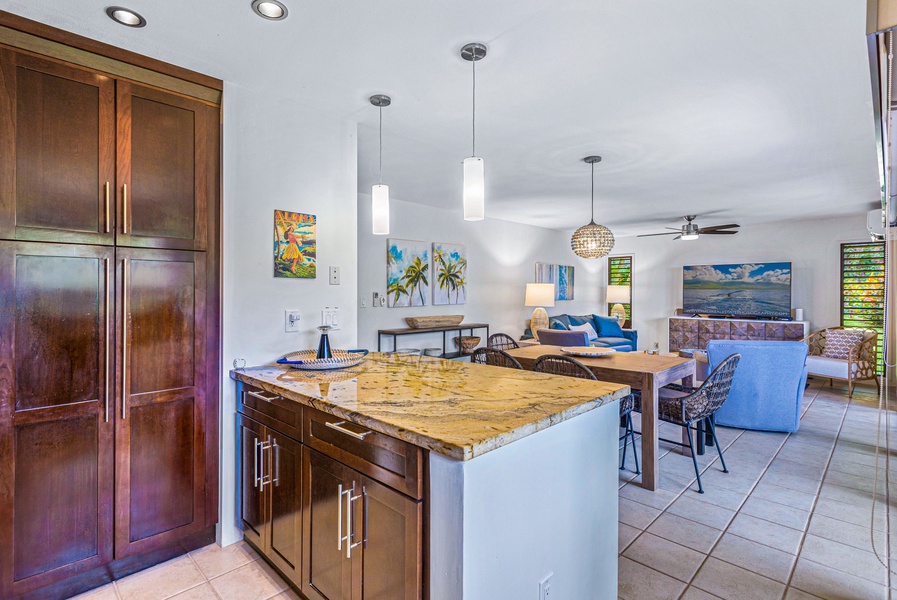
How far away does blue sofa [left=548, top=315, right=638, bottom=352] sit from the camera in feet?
23.1

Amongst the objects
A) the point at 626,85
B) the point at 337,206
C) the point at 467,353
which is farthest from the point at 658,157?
the point at 467,353

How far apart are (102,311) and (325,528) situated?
4.36ft

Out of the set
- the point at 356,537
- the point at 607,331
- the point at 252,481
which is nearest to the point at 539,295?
the point at 607,331

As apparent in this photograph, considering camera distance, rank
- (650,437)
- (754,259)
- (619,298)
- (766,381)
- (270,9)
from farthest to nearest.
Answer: (619,298), (754,259), (766,381), (650,437), (270,9)

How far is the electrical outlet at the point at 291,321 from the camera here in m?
2.51

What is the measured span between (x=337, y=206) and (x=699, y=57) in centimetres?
201

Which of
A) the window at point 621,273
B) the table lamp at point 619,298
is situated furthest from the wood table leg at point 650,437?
the window at point 621,273

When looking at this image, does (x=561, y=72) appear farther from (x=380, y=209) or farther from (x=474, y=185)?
(x=380, y=209)

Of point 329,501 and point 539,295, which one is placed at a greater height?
point 539,295

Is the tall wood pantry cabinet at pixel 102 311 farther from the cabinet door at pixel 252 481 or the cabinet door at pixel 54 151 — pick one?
the cabinet door at pixel 252 481

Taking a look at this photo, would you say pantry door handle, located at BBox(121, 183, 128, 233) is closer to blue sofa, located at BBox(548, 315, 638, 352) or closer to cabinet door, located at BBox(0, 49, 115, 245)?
cabinet door, located at BBox(0, 49, 115, 245)

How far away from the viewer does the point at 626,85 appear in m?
2.41

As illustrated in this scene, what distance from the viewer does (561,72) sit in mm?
2264

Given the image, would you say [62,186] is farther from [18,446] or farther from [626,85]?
[626,85]
